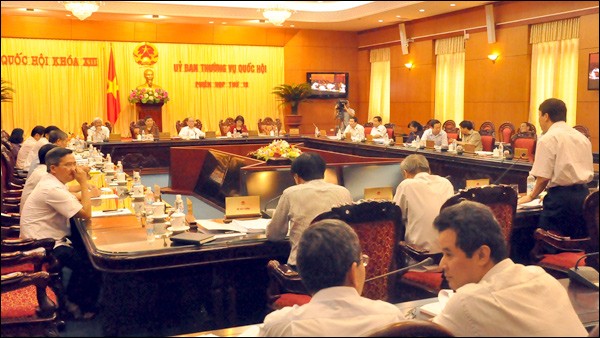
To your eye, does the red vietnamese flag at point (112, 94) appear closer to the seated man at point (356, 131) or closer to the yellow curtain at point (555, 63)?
the seated man at point (356, 131)

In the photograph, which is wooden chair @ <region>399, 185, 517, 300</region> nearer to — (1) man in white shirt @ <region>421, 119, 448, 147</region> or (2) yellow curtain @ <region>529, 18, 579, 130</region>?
(1) man in white shirt @ <region>421, 119, 448, 147</region>

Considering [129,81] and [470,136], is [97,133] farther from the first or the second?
[470,136]

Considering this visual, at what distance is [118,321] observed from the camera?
275 cm

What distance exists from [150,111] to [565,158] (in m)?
10.3

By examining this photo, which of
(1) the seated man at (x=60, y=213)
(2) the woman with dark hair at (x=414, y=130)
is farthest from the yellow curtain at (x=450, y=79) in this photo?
(1) the seated man at (x=60, y=213)

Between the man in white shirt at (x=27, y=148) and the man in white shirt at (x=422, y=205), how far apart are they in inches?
198

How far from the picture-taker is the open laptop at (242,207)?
3.44m

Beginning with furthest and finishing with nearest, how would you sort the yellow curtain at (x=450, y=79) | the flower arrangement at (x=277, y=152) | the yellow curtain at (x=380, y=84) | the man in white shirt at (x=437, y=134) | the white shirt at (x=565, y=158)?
1. the yellow curtain at (x=380, y=84)
2. the yellow curtain at (x=450, y=79)
3. the man in white shirt at (x=437, y=134)
4. the flower arrangement at (x=277, y=152)
5. the white shirt at (x=565, y=158)

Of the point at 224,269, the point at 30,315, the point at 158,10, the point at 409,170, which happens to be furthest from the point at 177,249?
the point at 158,10

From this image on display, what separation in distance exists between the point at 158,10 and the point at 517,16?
6.35m

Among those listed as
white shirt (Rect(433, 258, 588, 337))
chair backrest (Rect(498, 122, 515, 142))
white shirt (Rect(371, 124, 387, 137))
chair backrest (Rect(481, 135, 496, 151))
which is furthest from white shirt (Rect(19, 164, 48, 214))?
chair backrest (Rect(498, 122, 515, 142))

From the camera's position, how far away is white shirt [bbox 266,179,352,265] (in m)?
2.86

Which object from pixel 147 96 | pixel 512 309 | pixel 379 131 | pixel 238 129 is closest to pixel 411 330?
pixel 512 309

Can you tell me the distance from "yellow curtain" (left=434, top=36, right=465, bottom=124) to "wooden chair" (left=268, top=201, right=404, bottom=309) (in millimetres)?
9517
